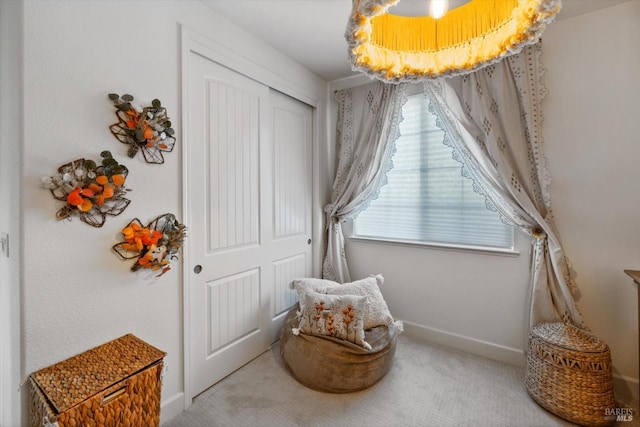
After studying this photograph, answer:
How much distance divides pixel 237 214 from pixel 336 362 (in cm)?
125

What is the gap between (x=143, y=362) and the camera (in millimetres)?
1225

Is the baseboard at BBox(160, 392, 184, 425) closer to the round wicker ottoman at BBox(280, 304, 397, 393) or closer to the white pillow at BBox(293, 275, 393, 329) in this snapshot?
the round wicker ottoman at BBox(280, 304, 397, 393)

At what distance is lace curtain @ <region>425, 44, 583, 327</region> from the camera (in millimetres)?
1872

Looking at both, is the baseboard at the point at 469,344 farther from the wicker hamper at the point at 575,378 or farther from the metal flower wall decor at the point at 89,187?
the metal flower wall decor at the point at 89,187

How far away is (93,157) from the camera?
4.18 feet

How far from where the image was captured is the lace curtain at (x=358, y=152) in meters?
2.52

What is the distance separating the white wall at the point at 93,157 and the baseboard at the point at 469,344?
78.2 inches

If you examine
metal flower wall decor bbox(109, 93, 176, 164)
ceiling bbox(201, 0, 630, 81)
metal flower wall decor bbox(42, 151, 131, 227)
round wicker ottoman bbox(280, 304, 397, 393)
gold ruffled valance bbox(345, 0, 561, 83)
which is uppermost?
ceiling bbox(201, 0, 630, 81)

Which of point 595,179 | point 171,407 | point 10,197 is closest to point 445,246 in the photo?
point 595,179

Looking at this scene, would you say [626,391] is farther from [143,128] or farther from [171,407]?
[143,128]

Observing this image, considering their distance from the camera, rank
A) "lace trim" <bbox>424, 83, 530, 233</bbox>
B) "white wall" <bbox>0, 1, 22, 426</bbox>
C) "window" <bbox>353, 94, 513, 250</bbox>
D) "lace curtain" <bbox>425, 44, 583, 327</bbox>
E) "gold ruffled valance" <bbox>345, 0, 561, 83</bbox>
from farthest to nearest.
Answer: "window" <bbox>353, 94, 513, 250</bbox> → "lace trim" <bbox>424, 83, 530, 233</bbox> → "lace curtain" <bbox>425, 44, 583, 327</bbox> → "white wall" <bbox>0, 1, 22, 426</bbox> → "gold ruffled valance" <bbox>345, 0, 561, 83</bbox>

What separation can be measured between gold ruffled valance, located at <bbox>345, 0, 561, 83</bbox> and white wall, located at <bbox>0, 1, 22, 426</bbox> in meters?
1.39

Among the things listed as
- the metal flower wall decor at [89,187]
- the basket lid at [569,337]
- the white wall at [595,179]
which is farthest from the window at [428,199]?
the metal flower wall decor at [89,187]

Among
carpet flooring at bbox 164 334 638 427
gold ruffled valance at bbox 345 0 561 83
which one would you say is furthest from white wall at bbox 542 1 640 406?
gold ruffled valance at bbox 345 0 561 83
